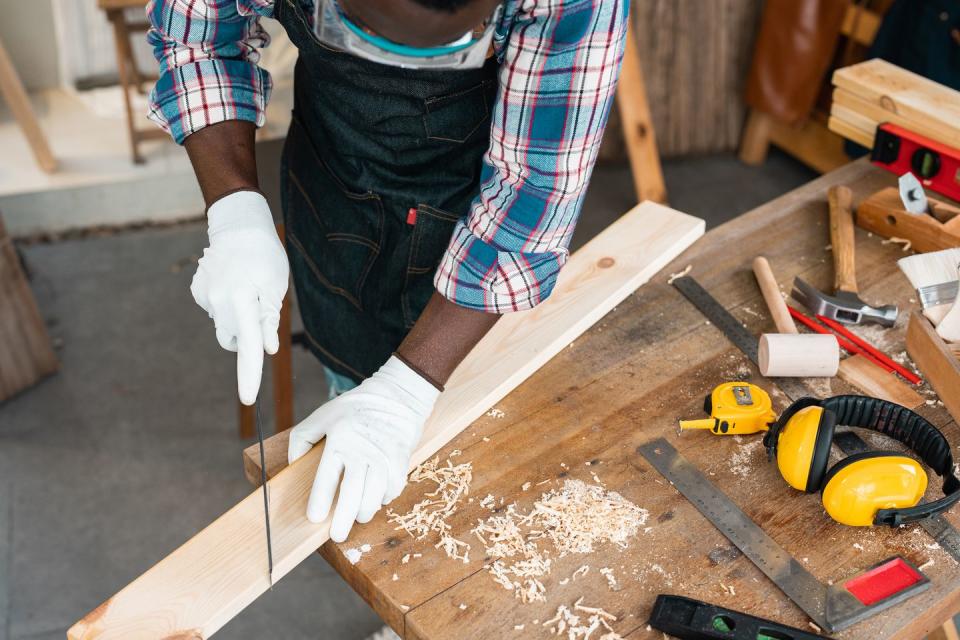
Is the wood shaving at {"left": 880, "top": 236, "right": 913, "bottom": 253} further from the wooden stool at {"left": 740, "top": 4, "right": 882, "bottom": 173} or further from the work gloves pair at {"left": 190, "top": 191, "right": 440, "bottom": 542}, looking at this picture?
the wooden stool at {"left": 740, "top": 4, "right": 882, "bottom": 173}

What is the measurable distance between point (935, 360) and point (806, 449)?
0.41m

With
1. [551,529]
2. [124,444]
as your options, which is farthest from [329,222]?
[124,444]

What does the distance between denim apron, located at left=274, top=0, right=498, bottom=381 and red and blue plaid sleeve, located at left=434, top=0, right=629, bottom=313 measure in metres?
0.17

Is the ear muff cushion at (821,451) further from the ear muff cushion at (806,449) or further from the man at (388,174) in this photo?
the man at (388,174)

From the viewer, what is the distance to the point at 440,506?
1421 mm

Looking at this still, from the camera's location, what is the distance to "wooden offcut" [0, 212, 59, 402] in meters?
2.87

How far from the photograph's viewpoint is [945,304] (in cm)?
174

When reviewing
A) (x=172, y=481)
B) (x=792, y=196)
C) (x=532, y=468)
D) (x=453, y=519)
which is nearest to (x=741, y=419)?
(x=532, y=468)

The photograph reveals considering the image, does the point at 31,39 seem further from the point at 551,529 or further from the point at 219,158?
the point at 551,529

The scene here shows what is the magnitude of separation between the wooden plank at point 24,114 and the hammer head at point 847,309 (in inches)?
137

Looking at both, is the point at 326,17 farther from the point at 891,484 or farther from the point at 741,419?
the point at 891,484

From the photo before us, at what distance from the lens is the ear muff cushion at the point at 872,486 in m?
1.34

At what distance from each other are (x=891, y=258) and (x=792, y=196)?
0.94 feet

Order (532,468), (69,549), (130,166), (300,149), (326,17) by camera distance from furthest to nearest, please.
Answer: (130,166) < (69,549) < (300,149) < (532,468) < (326,17)
